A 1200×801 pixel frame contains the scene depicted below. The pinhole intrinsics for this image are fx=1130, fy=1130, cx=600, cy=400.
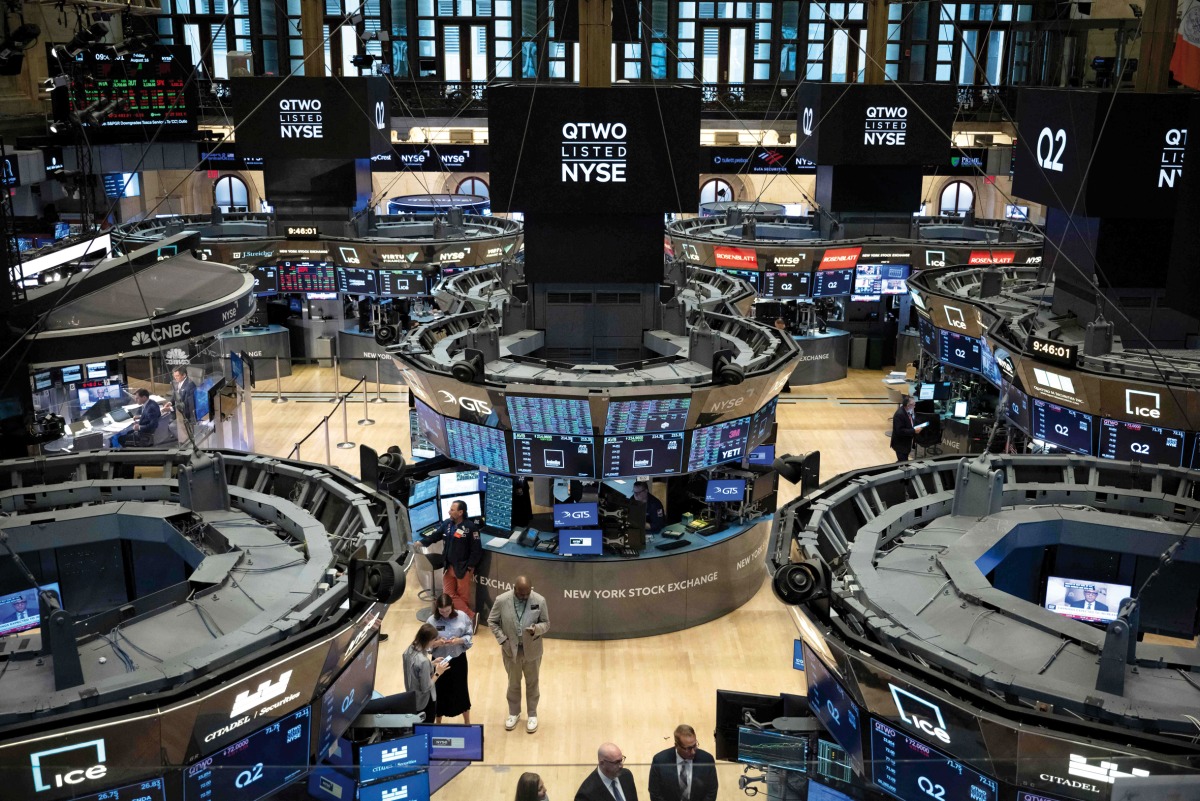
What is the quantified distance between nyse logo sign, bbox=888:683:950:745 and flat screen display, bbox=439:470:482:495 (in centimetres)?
776

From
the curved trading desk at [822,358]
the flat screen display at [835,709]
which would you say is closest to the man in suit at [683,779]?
the flat screen display at [835,709]

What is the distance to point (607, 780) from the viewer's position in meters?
7.27

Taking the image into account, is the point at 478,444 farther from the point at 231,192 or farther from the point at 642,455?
the point at 231,192

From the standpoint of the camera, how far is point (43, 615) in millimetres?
6559

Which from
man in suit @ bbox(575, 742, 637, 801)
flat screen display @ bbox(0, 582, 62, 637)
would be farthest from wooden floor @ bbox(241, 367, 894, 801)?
flat screen display @ bbox(0, 582, 62, 637)

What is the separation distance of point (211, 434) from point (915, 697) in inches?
530

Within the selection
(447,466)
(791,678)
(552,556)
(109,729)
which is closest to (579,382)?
(552,556)

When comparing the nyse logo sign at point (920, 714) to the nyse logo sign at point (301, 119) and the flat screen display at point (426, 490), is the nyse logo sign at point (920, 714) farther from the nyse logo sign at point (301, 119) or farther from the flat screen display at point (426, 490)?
the nyse logo sign at point (301, 119)

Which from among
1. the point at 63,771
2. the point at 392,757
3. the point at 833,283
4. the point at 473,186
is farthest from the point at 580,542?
the point at 473,186

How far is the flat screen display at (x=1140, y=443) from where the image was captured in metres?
12.7

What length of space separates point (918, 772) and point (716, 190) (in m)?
36.1

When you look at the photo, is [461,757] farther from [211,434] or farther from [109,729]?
[211,434]

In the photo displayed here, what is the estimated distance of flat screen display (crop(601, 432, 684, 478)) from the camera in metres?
12.8

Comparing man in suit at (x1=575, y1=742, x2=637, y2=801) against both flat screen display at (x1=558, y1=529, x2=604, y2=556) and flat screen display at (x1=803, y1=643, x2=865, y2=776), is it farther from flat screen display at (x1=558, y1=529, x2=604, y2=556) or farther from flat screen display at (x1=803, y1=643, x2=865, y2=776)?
flat screen display at (x1=558, y1=529, x2=604, y2=556)
